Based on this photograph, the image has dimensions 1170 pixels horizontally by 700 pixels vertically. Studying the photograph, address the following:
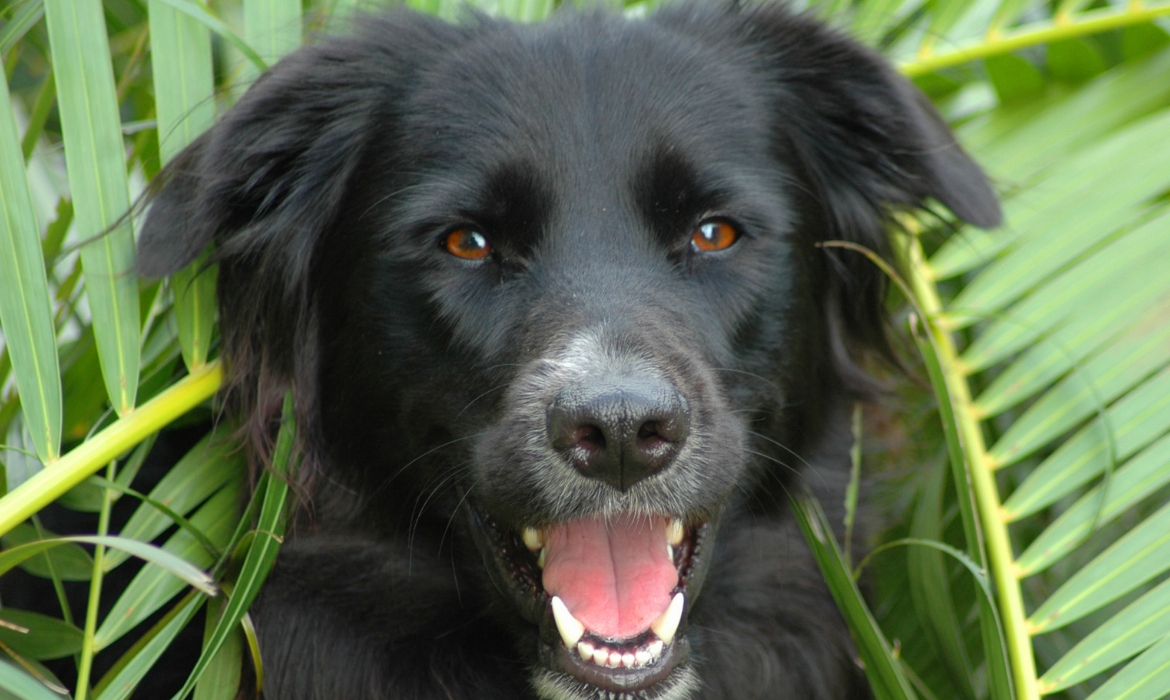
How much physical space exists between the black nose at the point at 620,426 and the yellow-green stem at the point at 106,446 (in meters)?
0.92

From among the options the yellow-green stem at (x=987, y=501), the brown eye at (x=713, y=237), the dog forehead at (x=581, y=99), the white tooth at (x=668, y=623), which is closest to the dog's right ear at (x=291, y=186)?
the dog forehead at (x=581, y=99)

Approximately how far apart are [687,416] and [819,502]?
101cm

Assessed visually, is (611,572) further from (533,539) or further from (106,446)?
(106,446)

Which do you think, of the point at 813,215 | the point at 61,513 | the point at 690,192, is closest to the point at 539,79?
the point at 690,192

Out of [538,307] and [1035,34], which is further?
[1035,34]

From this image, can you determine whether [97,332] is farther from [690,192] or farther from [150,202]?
[690,192]

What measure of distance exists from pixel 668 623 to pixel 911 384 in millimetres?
1266

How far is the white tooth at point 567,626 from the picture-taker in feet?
7.73

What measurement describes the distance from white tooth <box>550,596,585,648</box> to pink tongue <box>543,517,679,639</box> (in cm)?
2

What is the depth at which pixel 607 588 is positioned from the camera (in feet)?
8.00

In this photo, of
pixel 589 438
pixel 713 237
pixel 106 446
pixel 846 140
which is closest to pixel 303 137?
pixel 106 446

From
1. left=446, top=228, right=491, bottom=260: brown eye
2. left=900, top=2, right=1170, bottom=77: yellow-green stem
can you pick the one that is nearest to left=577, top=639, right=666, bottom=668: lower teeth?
left=446, top=228, right=491, bottom=260: brown eye

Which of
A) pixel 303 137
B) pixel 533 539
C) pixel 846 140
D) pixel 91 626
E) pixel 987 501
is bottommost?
pixel 91 626

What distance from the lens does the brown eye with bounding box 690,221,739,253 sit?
265cm
